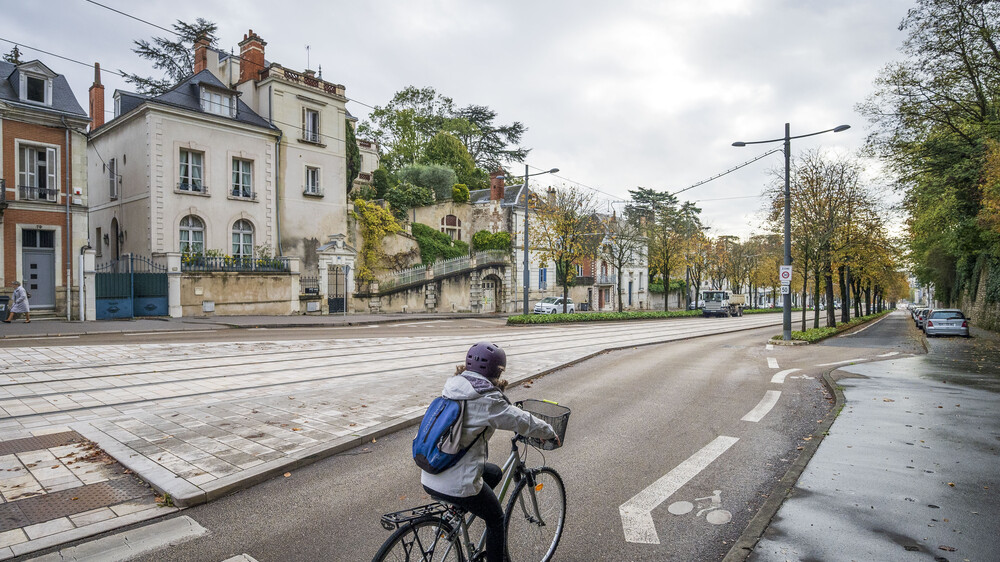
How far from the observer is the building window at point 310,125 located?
3238 cm

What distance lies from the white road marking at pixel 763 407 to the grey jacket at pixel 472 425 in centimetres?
596

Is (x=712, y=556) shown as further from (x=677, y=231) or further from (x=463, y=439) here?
(x=677, y=231)

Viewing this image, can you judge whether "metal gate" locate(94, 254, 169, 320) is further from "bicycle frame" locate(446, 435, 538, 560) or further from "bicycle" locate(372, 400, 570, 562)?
"bicycle frame" locate(446, 435, 538, 560)

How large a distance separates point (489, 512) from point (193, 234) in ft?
96.0

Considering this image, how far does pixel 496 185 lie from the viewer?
44656 millimetres

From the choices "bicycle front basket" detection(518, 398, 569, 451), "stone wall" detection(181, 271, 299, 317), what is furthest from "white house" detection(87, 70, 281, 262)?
"bicycle front basket" detection(518, 398, 569, 451)

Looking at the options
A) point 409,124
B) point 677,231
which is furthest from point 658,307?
point 409,124

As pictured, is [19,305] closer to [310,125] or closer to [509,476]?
[310,125]

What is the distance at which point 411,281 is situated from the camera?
36.1 metres

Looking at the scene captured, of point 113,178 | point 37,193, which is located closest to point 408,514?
point 37,193

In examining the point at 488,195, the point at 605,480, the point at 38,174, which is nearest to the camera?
the point at 605,480

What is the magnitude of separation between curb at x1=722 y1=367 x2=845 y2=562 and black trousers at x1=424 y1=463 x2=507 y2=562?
5.24ft

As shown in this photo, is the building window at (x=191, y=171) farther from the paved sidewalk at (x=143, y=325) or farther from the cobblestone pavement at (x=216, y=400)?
the cobblestone pavement at (x=216, y=400)

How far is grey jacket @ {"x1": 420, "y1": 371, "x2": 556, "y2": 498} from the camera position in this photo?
291 cm
